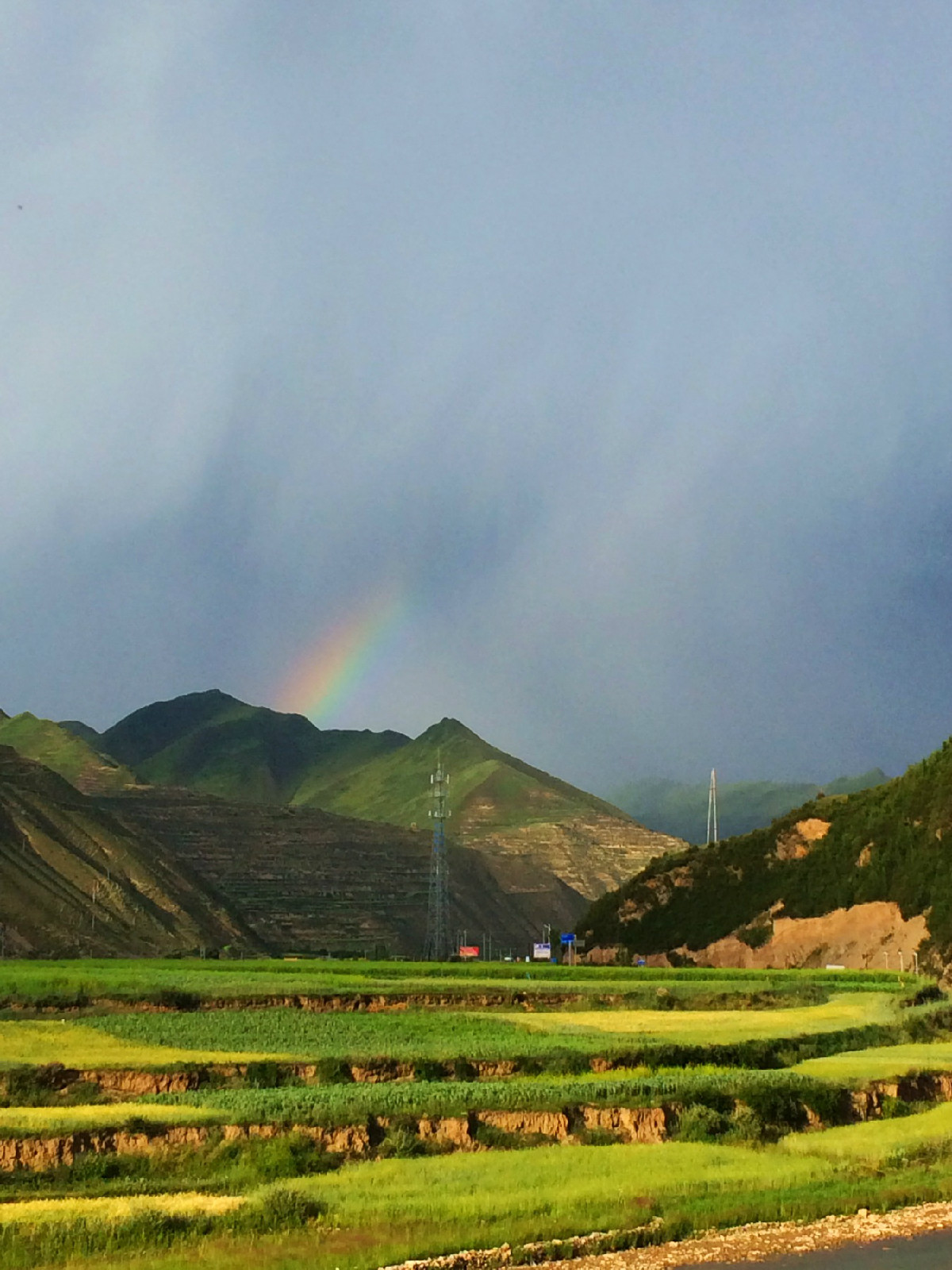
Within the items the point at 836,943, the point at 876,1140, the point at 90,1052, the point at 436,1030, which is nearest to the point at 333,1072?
the point at 90,1052

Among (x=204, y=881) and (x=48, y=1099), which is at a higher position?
(x=204, y=881)

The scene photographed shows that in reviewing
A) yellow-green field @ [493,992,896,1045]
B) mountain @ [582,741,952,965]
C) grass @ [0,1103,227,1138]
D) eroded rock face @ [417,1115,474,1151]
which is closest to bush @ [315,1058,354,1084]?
grass @ [0,1103,227,1138]

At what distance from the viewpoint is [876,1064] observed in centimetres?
4116

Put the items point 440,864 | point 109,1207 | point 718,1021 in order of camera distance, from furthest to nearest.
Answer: point 440,864 → point 718,1021 → point 109,1207

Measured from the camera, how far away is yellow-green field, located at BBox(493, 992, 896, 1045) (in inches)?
1934

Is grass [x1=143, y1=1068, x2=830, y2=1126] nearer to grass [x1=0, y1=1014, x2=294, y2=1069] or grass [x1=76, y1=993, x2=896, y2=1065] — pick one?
grass [x1=0, y1=1014, x2=294, y2=1069]

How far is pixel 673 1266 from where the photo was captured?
2033 centimetres

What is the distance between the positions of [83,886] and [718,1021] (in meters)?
97.2

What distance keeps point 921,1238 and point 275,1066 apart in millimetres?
20566

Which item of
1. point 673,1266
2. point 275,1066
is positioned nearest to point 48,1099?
point 275,1066

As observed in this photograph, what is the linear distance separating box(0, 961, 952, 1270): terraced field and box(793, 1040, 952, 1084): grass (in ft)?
0.64

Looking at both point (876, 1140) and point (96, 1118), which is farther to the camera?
point (876, 1140)

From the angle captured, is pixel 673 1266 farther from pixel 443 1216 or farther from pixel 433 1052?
pixel 433 1052

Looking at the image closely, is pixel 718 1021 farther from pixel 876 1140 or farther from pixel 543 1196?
pixel 543 1196
